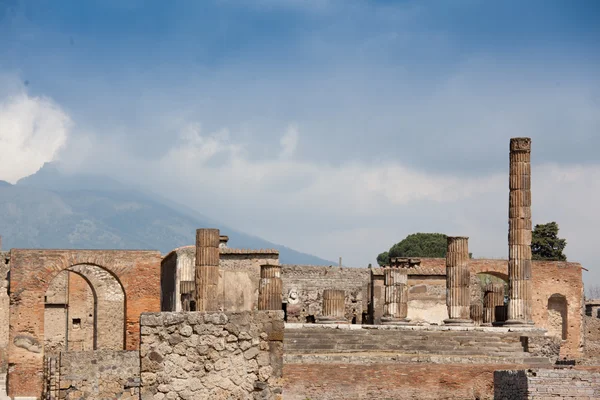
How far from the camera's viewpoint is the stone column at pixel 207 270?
3047 cm

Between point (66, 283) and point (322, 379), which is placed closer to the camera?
point (322, 379)

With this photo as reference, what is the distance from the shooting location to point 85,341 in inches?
1706

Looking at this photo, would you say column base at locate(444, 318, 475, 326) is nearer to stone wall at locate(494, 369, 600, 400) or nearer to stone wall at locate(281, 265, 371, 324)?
stone wall at locate(281, 265, 371, 324)

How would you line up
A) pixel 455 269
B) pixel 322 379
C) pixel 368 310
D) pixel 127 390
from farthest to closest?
Answer: pixel 368 310, pixel 455 269, pixel 322 379, pixel 127 390

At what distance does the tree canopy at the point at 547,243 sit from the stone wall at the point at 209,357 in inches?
2311

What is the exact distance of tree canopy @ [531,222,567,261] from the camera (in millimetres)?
67000

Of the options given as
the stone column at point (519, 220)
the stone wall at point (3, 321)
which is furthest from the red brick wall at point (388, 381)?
the stone wall at point (3, 321)

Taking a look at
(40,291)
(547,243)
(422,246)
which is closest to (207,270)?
(40,291)

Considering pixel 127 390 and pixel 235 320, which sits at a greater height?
pixel 235 320

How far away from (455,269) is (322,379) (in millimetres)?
8050

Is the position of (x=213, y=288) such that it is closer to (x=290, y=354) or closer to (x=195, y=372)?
(x=290, y=354)

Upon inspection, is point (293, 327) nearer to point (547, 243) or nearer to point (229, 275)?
point (229, 275)

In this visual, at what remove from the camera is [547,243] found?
2635 inches

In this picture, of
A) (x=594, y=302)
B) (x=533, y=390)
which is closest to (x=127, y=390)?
(x=533, y=390)
